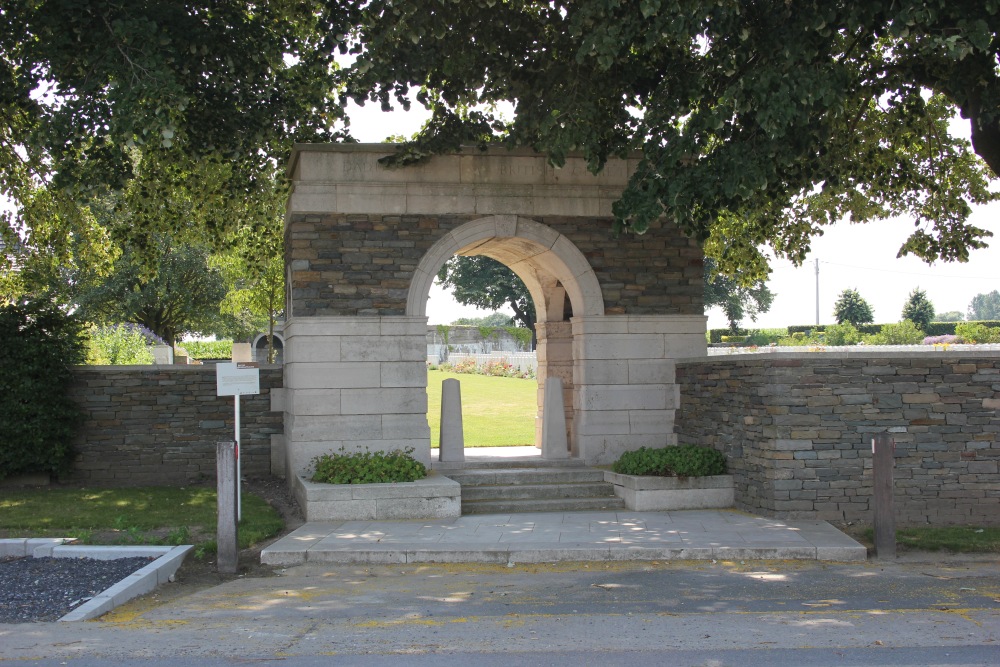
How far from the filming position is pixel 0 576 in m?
7.87

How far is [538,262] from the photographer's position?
42.7 ft

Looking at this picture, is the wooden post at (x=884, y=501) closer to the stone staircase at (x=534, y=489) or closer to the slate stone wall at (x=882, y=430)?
the slate stone wall at (x=882, y=430)

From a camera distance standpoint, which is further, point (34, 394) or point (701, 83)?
point (34, 394)

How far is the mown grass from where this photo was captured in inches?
351

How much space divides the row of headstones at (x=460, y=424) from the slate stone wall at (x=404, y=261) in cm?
133

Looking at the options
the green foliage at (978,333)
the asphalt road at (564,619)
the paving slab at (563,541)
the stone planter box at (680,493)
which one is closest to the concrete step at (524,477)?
the stone planter box at (680,493)

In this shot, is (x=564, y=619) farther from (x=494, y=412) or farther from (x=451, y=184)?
(x=494, y=412)

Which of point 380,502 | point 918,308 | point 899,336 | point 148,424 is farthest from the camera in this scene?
point 918,308

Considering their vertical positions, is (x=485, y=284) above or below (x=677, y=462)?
above

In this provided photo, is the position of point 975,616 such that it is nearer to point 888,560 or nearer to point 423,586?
point 888,560

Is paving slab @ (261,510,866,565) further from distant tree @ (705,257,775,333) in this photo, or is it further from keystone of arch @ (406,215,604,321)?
distant tree @ (705,257,775,333)

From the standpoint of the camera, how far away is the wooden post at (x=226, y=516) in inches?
330

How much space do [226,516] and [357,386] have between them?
3465mm

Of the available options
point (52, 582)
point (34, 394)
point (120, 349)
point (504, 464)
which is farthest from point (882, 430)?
point (120, 349)
